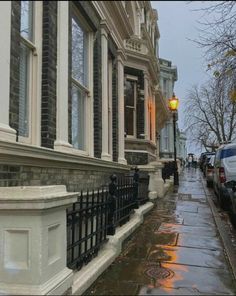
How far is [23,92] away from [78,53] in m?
3.27

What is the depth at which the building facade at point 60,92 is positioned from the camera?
555cm

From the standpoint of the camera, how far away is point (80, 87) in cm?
922

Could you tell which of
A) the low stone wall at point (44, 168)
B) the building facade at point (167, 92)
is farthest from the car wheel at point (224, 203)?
the building facade at point (167, 92)

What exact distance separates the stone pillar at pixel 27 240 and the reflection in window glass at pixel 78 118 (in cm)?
497

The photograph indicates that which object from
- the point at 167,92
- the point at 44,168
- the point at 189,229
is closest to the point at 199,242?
the point at 189,229

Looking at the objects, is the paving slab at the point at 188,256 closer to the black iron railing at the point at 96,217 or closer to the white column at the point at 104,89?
the black iron railing at the point at 96,217

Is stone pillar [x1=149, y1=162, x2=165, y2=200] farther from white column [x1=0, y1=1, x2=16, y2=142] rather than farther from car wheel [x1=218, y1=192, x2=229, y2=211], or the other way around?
white column [x1=0, y1=1, x2=16, y2=142]

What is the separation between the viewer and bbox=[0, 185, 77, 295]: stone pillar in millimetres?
3670

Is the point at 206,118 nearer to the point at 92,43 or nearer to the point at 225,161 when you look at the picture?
the point at 225,161

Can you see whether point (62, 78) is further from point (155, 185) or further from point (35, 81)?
point (155, 185)

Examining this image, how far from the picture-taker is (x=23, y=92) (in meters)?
6.46

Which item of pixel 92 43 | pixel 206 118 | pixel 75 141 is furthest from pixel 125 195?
pixel 206 118

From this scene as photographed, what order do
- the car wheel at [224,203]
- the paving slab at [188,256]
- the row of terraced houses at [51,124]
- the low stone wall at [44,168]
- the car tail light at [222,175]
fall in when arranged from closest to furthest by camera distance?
the row of terraced houses at [51,124], the low stone wall at [44,168], the paving slab at [188,256], the car tail light at [222,175], the car wheel at [224,203]

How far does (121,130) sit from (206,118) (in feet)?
106
